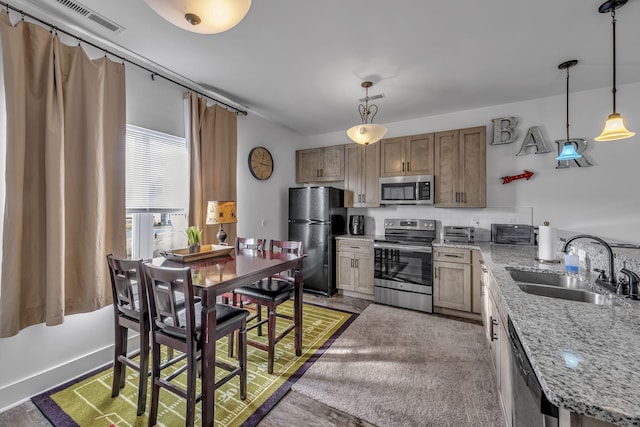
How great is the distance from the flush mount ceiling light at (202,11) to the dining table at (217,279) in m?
1.32

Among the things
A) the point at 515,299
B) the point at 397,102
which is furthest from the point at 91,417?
the point at 397,102

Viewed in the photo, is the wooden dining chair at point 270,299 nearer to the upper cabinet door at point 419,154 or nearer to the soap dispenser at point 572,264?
the soap dispenser at point 572,264

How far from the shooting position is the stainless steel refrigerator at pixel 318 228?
402cm

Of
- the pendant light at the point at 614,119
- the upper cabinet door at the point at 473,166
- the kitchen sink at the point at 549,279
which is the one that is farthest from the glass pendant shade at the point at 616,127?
the upper cabinet door at the point at 473,166

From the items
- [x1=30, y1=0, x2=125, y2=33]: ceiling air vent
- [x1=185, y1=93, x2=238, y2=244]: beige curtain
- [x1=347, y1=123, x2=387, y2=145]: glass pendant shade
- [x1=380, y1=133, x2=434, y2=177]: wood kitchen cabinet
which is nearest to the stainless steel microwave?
[x1=380, y1=133, x2=434, y2=177]: wood kitchen cabinet

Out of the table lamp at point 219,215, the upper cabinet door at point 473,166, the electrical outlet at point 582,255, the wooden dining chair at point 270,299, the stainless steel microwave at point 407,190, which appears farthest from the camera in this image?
the stainless steel microwave at point 407,190

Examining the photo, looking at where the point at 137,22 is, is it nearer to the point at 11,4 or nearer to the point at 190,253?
the point at 11,4

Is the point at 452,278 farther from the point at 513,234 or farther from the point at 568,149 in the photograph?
the point at 568,149

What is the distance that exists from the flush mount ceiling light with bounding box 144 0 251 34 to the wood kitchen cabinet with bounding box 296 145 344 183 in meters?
3.21

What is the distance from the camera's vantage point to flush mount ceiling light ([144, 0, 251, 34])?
1.12 metres

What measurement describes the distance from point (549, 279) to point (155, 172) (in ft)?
11.4

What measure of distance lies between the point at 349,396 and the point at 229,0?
2.38m

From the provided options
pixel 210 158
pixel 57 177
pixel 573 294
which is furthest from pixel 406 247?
pixel 57 177

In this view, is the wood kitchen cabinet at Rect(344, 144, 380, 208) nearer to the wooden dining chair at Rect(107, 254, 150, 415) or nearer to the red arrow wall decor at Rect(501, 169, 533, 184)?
the red arrow wall decor at Rect(501, 169, 533, 184)
